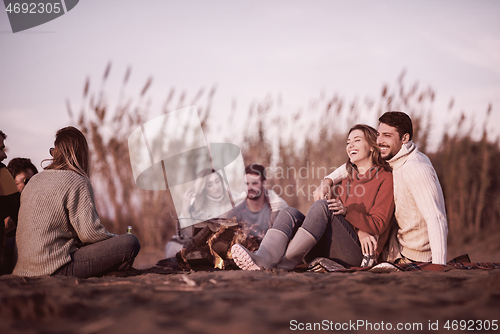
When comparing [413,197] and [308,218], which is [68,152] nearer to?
[308,218]

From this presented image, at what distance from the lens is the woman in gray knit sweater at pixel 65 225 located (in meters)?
1.85

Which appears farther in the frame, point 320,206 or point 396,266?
point 320,206

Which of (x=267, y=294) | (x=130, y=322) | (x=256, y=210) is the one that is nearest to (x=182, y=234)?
(x=256, y=210)

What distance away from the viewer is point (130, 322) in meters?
0.95

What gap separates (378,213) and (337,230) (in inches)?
9.9

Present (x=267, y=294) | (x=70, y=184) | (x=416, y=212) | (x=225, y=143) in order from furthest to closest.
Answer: (x=225, y=143)
(x=416, y=212)
(x=70, y=184)
(x=267, y=294)

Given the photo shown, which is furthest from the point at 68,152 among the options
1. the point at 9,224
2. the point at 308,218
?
the point at 308,218

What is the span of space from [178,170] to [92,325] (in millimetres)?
3890

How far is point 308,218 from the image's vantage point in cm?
221

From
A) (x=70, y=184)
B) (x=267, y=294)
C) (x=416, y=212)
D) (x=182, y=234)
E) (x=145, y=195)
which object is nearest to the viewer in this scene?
(x=267, y=294)

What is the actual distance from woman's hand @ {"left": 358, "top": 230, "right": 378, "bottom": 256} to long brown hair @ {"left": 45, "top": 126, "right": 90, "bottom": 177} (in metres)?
1.57

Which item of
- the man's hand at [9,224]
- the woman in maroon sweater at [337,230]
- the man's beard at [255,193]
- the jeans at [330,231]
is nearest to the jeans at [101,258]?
the woman in maroon sweater at [337,230]

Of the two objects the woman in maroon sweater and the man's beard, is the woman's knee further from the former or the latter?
the man's beard

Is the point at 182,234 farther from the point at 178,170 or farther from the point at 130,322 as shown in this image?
the point at 130,322
